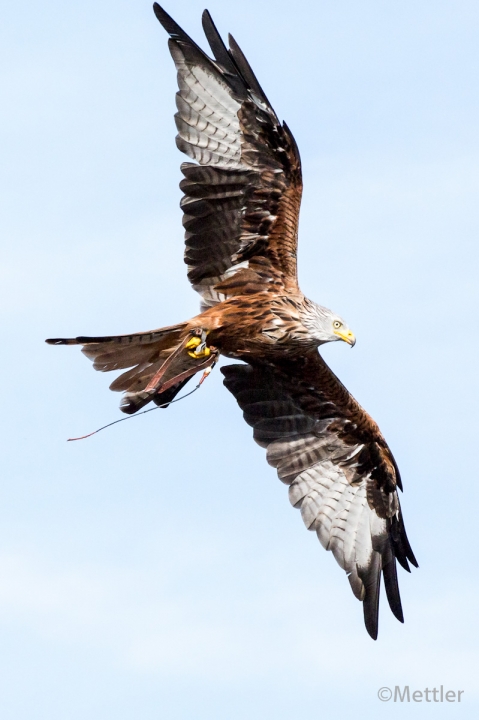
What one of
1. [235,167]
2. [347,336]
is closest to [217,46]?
[235,167]

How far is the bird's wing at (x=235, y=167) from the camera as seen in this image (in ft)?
35.8

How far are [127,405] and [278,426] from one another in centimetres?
183

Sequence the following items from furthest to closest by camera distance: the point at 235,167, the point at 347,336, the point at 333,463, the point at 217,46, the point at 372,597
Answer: the point at 333,463, the point at 372,597, the point at 347,336, the point at 235,167, the point at 217,46

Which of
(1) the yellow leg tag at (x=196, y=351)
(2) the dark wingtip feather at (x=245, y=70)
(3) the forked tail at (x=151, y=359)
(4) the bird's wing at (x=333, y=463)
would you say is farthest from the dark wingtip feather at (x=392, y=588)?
(2) the dark wingtip feather at (x=245, y=70)

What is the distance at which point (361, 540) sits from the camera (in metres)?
12.7

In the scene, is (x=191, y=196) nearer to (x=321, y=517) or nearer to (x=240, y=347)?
(x=240, y=347)

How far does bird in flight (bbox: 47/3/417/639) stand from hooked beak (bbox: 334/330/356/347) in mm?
14

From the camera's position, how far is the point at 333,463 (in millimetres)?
12984

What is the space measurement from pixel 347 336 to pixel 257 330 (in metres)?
0.77

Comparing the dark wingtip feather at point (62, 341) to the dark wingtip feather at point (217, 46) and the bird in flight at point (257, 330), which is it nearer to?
the bird in flight at point (257, 330)

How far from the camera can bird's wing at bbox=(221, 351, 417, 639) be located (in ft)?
41.2

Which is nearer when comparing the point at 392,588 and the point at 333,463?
the point at 392,588

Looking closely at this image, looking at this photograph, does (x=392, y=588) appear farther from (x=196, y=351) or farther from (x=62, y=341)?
(x=62, y=341)

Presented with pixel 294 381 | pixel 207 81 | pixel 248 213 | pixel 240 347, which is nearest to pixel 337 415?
pixel 294 381
